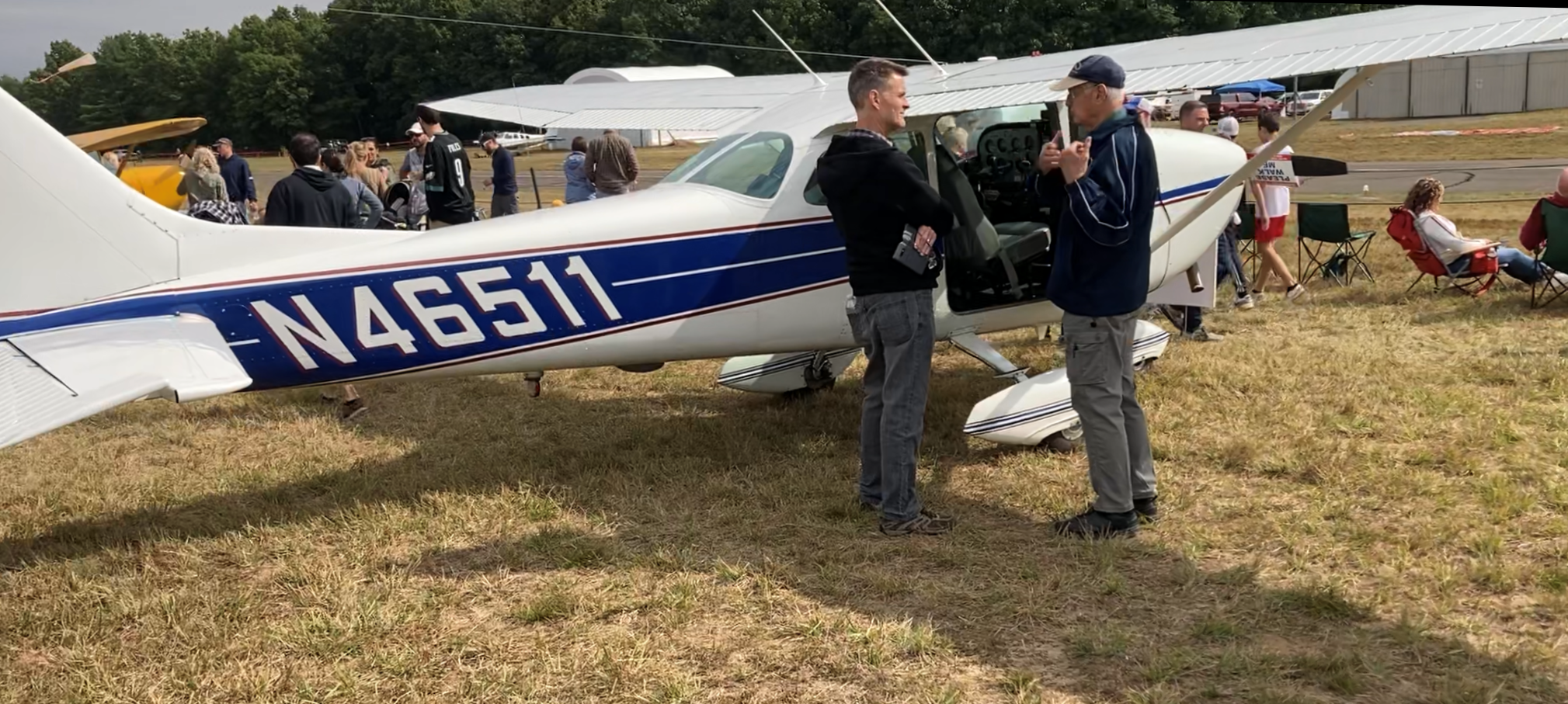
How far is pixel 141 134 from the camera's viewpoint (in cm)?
1354

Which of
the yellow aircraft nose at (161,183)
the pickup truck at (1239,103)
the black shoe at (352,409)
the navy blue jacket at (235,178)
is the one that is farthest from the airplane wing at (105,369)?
the pickup truck at (1239,103)

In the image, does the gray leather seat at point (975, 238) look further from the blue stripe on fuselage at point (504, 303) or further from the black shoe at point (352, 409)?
the black shoe at point (352, 409)

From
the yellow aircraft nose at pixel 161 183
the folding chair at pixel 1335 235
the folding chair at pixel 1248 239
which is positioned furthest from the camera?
the yellow aircraft nose at pixel 161 183

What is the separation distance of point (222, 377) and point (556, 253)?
1.45 metres

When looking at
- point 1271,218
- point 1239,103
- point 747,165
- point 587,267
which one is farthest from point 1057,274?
point 1239,103

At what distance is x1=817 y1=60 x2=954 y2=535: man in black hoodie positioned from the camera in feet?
15.2

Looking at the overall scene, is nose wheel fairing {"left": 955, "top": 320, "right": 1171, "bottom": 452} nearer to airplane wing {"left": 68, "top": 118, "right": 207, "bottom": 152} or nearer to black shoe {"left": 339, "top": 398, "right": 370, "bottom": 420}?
black shoe {"left": 339, "top": 398, "right": 370, "bottom": 420}

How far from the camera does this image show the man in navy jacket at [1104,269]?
170 inches

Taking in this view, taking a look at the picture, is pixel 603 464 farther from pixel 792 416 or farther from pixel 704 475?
pixel 792 416

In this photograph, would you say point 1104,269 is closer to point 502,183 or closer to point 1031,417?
point 1031,417

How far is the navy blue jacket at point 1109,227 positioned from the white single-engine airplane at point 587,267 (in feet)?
2.56

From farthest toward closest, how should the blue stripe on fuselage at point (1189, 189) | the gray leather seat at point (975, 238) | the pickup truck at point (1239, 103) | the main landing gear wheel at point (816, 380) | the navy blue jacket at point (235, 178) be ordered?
1. the pickup truck at point (1239, 103)
2. the navy blue jacket at point (235, 178)
3. the main landing gear wheel at point (816, 380)
4. the blue stripe on fuselage at point (1189, 189)
5. the gray leather seat at point (975, 238)

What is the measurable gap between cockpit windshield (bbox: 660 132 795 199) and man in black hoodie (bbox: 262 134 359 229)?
3174 mm

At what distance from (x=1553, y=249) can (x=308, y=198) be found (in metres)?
8.98
